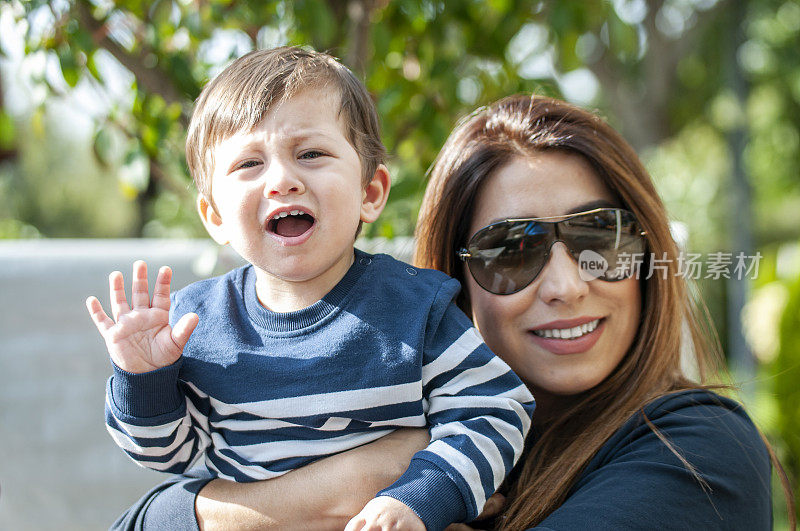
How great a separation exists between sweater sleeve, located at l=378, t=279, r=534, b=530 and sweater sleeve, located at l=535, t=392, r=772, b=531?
0.57 feet

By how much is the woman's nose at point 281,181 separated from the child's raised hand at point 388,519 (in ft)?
2.04

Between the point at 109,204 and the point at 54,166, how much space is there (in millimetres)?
1611

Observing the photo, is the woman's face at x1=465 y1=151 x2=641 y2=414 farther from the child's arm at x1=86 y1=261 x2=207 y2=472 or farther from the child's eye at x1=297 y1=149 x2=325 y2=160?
the child's arm at x1=86 y1=261 x2=207 y2=472

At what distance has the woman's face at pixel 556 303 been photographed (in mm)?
1824

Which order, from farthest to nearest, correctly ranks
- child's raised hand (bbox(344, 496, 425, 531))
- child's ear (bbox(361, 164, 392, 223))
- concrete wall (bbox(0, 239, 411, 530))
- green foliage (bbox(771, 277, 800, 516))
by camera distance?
green foliage (bbox(771, 277, 800, 516)) → concrete wall (bbox(0, 239, 411, 530)) → child's ear (bbox(361, 164, 392, 223)) → child's raised hand (bbox(344, 496, 425, 531))

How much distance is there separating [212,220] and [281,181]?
31 cm

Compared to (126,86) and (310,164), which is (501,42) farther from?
(310,164)

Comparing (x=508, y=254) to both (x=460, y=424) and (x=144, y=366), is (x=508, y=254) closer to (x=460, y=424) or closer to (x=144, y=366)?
(x=460, y=424)

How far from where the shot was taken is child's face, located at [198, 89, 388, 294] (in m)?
1.44

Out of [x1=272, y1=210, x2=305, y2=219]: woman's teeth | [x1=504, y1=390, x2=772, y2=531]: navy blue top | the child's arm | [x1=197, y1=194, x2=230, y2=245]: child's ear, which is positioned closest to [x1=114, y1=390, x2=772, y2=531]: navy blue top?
[x1=504, y1=390, x2=772, y2=531]: navy blue top

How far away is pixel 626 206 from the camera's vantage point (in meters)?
1.91

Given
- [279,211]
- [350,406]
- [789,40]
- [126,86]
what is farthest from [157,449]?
[789,40]

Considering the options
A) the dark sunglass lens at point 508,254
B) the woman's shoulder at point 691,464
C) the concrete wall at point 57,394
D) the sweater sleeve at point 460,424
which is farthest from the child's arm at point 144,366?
the concrete wall at point 57,394

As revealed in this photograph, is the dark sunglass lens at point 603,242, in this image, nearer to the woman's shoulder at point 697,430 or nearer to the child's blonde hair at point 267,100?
the woman's shoulder at point 697,430
